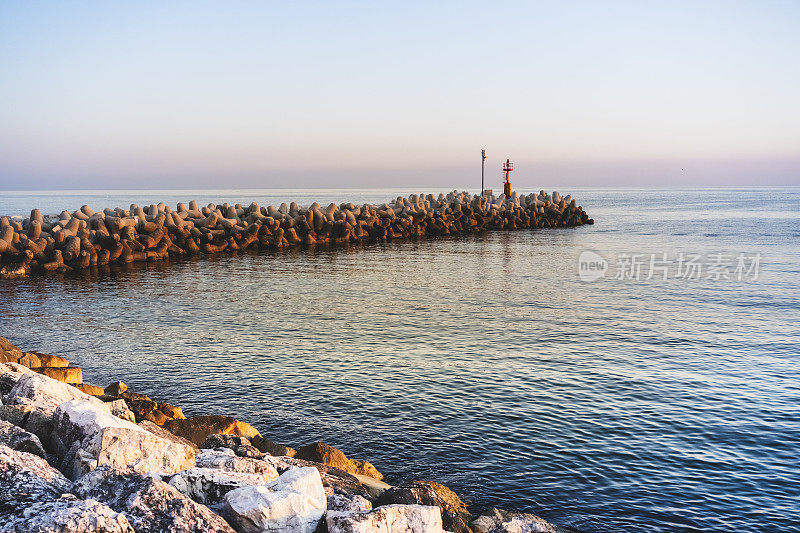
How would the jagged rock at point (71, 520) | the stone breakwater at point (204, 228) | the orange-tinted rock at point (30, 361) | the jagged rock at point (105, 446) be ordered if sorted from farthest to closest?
the stone breakwater at point (204, 228), the orange-tinted rock at point (30, 361), the jagged rock at point (105, 446), the jagged rock at point (71, 520)

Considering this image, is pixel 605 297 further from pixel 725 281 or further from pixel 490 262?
pixel 490 262

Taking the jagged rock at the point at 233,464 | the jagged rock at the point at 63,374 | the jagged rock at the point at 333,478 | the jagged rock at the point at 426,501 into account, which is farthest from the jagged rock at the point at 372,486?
the jagged rock at the point at 63,374

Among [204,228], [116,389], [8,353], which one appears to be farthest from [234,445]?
[204,228]

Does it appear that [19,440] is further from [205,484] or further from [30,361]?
[30,361]

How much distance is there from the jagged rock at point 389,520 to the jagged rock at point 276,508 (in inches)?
6.6

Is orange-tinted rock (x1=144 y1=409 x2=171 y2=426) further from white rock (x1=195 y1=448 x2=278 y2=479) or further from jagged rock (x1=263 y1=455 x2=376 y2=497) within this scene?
white rock (x1=195 y1=448 x2=278 y2=479)

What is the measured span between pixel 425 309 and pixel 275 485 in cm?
1230

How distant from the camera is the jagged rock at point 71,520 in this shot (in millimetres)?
3756

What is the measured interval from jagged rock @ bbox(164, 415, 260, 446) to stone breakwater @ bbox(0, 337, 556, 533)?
2.78 ft

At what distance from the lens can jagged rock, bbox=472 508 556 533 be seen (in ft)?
18.7

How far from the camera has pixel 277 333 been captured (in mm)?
14336

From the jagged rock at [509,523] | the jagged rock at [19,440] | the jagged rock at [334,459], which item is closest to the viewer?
the jagged rock at [19,440]

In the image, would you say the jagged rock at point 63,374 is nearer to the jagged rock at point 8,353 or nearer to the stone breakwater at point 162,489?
the jagged rock at point 8,353

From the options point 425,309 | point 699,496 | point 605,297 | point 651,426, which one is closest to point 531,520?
point 699,496
